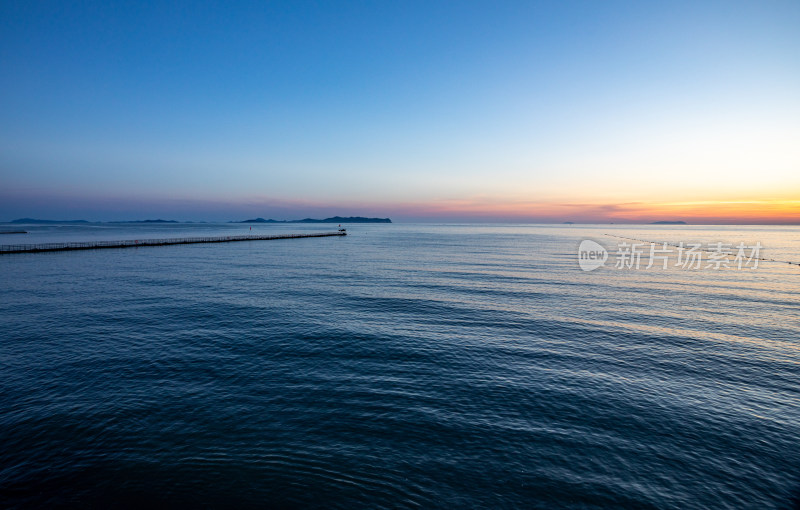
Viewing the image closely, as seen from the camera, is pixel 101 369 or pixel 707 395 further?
pixel 101 369

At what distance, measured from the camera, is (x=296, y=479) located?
1689 centimetres

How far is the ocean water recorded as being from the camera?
16.5 meters

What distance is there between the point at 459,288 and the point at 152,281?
5152cm

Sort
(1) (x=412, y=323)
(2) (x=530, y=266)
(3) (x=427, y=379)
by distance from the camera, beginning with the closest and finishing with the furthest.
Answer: (3) (x=427, y=379), (1) (x=412, y=323), (2) (x=530, y=266)

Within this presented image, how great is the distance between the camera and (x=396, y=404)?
76.6 ft

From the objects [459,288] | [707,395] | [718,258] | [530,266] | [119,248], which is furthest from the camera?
[119,248]

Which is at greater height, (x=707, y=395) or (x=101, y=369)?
(x=101, y=369)

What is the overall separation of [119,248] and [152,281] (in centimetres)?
8023

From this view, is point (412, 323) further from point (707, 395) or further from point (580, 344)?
point (707, 395)

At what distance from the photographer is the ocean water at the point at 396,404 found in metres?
16.5

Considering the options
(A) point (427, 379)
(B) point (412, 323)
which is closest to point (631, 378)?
(A) point (427, 379)

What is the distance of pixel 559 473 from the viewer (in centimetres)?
1739

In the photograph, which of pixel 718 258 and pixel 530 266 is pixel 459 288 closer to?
pixel 530 266

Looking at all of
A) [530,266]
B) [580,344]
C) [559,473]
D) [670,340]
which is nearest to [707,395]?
[580,344]
